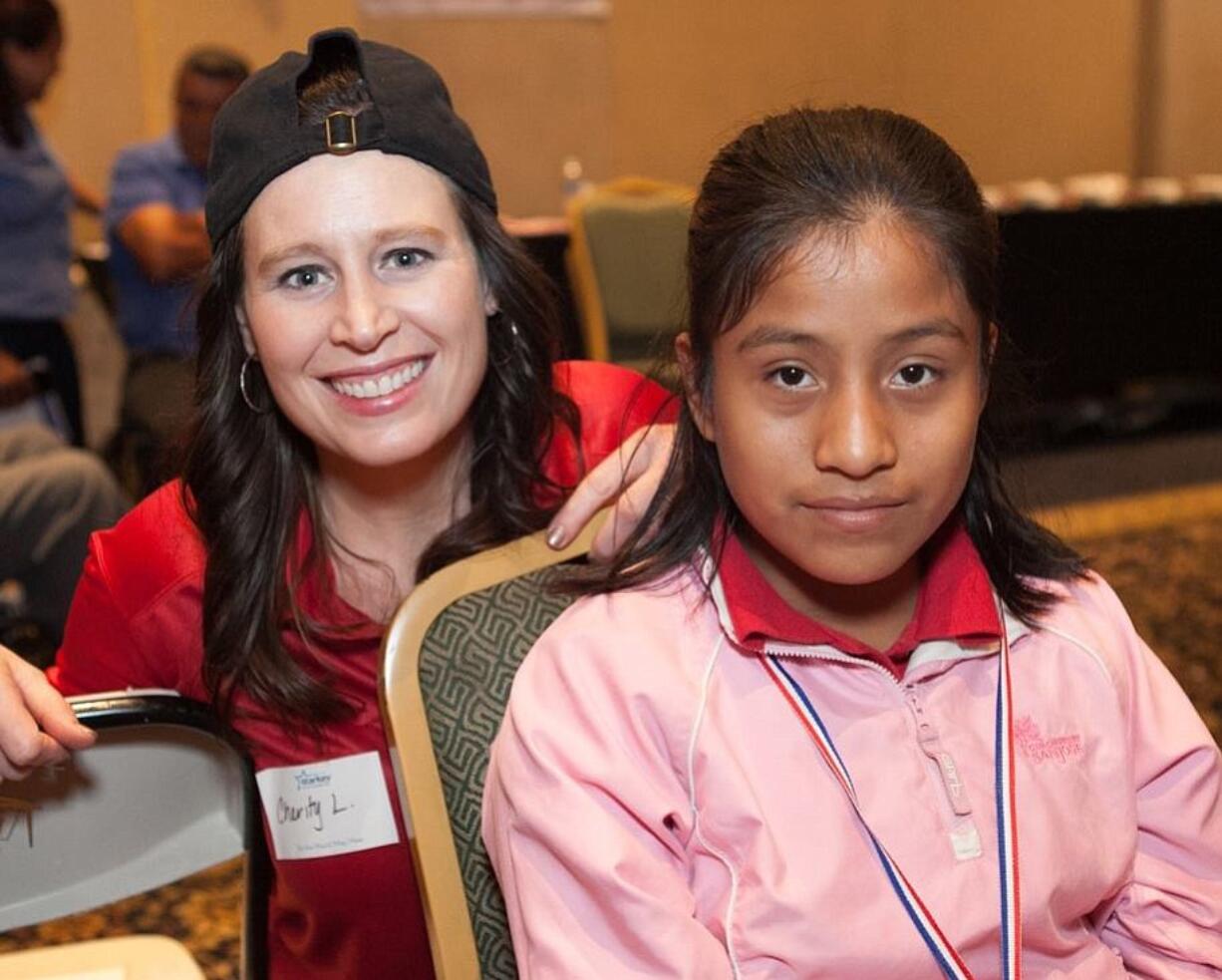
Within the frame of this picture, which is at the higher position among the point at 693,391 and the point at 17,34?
the point at 17,34

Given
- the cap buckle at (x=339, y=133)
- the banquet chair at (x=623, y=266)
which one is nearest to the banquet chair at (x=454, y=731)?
the cap buckle at (x=339, y=133)

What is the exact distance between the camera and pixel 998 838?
1.22 meters

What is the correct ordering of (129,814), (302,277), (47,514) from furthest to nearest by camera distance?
(47,514), (302,277), (129,814)

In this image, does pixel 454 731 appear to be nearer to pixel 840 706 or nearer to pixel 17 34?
pixel 840 706

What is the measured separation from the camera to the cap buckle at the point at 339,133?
1429 mm

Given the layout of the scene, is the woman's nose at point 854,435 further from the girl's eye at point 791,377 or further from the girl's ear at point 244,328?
the girl's ear at point 244,328

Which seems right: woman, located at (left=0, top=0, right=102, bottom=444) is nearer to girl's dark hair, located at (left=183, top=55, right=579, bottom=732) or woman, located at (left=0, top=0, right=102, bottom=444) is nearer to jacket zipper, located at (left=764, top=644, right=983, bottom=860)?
girl's dark hair, located at (left=183, top=55, right=579, bottom=732)

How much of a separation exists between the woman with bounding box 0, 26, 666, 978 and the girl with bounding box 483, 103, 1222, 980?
0.28 meters

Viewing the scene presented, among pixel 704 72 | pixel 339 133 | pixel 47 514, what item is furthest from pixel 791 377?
pixel 704 72

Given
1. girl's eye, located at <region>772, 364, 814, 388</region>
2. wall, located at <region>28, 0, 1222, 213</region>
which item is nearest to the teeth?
girl's eye, located at <region>772, 364, 814, 388</region>

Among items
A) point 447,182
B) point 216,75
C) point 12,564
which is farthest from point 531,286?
point 216,75

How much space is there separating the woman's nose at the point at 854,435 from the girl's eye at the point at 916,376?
38mm

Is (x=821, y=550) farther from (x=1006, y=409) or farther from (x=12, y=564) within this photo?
(x=12, y=564)

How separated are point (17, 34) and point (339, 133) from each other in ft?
10.5
